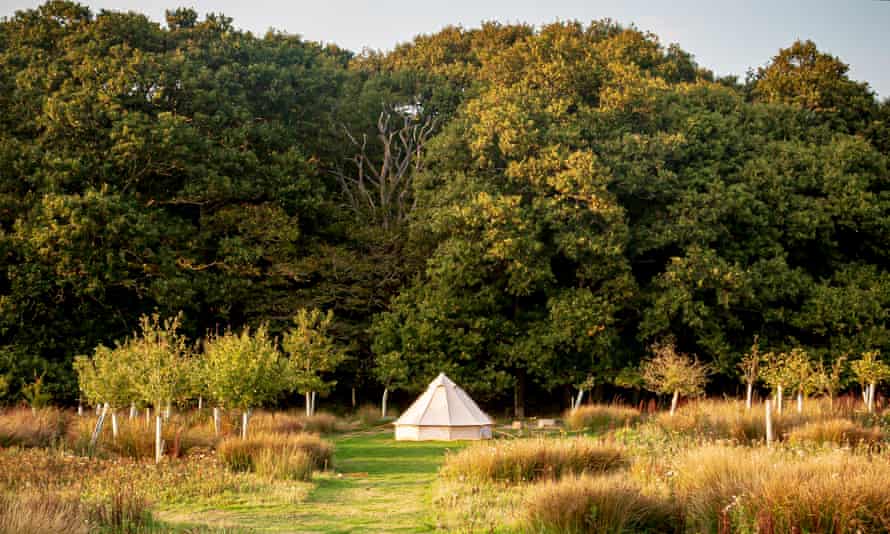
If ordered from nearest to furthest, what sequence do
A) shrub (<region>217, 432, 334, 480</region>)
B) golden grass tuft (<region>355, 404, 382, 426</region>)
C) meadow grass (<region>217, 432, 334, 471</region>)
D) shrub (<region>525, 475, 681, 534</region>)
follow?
shrub (<region>525, 475, 681, 534</region>), meadow grass (<region>217, 432, 334, 471</region>), shrub (<region>217, 432, 334, 480</region>), golden grass tuft (<region>355, 404, 382, 426</region>)

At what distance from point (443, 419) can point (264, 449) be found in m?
10.8

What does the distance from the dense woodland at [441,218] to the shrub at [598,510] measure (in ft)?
68.8

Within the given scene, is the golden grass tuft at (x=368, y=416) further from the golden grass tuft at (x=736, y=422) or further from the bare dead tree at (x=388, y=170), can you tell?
the golden grass tuft at (x=736, y=422)

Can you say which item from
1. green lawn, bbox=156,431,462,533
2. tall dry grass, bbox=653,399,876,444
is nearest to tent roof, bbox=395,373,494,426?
tall dry grass, bbox=653,399,876,444

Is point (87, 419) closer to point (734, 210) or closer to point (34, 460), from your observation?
point (34, 460)

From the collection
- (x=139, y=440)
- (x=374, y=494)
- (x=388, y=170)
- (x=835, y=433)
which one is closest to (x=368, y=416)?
(x=388, y=170)

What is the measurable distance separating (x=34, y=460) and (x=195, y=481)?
295cm

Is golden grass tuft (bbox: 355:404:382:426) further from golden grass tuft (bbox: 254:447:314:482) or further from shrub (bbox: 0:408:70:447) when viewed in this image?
golden grass tuft (bbox: 254:447:314:482)

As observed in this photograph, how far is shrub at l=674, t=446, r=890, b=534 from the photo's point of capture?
8523mm

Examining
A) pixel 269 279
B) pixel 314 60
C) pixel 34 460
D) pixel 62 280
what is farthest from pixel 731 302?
pixel 34 460

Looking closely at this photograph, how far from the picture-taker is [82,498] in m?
11.4

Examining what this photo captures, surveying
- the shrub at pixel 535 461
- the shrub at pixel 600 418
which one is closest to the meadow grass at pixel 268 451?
the shrub at pixel 535 461

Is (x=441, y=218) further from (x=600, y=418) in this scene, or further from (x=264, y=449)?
(x=264, y=449)

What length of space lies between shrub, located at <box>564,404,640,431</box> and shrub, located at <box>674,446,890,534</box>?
14480 mm
